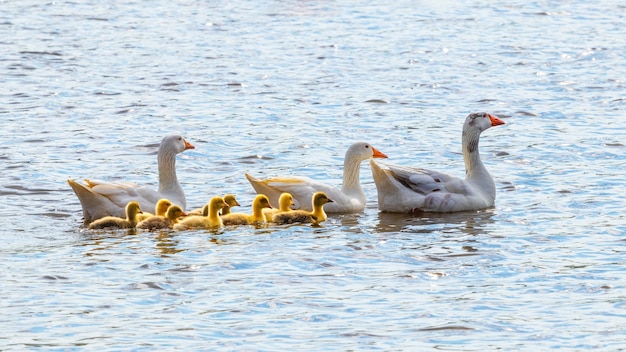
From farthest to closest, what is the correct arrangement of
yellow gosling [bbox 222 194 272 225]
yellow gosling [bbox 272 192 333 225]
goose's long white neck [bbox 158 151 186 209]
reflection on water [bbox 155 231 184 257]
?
goose's long white neck [bbox 158 151 186 209]
yellow gosling [bbox 272 192 333 225]
yellow gosling [bbox 222 194 272 225]
reflection on water [bbox 155 231 184 257]

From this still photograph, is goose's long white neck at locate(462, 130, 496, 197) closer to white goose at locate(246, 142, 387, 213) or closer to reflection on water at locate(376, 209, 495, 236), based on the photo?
reflection on water at locate(376, 209, 495, 236)

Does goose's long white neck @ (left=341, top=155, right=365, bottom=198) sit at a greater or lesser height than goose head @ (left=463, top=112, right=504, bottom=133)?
lesser

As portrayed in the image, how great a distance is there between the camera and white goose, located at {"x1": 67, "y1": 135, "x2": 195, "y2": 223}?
15.0 m

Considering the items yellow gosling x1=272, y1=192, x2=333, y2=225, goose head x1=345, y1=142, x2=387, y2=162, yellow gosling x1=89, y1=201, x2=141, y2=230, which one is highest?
goose head x1=345, y1=142, x2=387, y2=162

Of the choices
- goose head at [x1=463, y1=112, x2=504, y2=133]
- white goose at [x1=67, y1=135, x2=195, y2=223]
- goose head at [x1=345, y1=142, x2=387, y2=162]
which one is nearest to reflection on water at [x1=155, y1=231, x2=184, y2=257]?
white goose at [x1=67, y1=135, x2=195, y2=223]

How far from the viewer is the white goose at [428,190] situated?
624 inches

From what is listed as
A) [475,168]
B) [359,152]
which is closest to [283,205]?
[359,152]

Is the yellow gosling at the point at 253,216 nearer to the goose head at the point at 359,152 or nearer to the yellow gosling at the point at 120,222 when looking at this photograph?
the yellow gosling at the point at 120,222

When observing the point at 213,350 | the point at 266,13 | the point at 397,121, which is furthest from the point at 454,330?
the point at 266,13

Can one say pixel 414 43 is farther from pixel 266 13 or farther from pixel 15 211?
pixel 15 211

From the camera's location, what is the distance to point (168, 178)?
15.7 m

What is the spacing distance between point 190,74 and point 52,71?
2.67 m

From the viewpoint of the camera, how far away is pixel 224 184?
17.3m

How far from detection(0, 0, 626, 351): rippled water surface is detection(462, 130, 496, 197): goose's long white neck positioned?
291 mm
